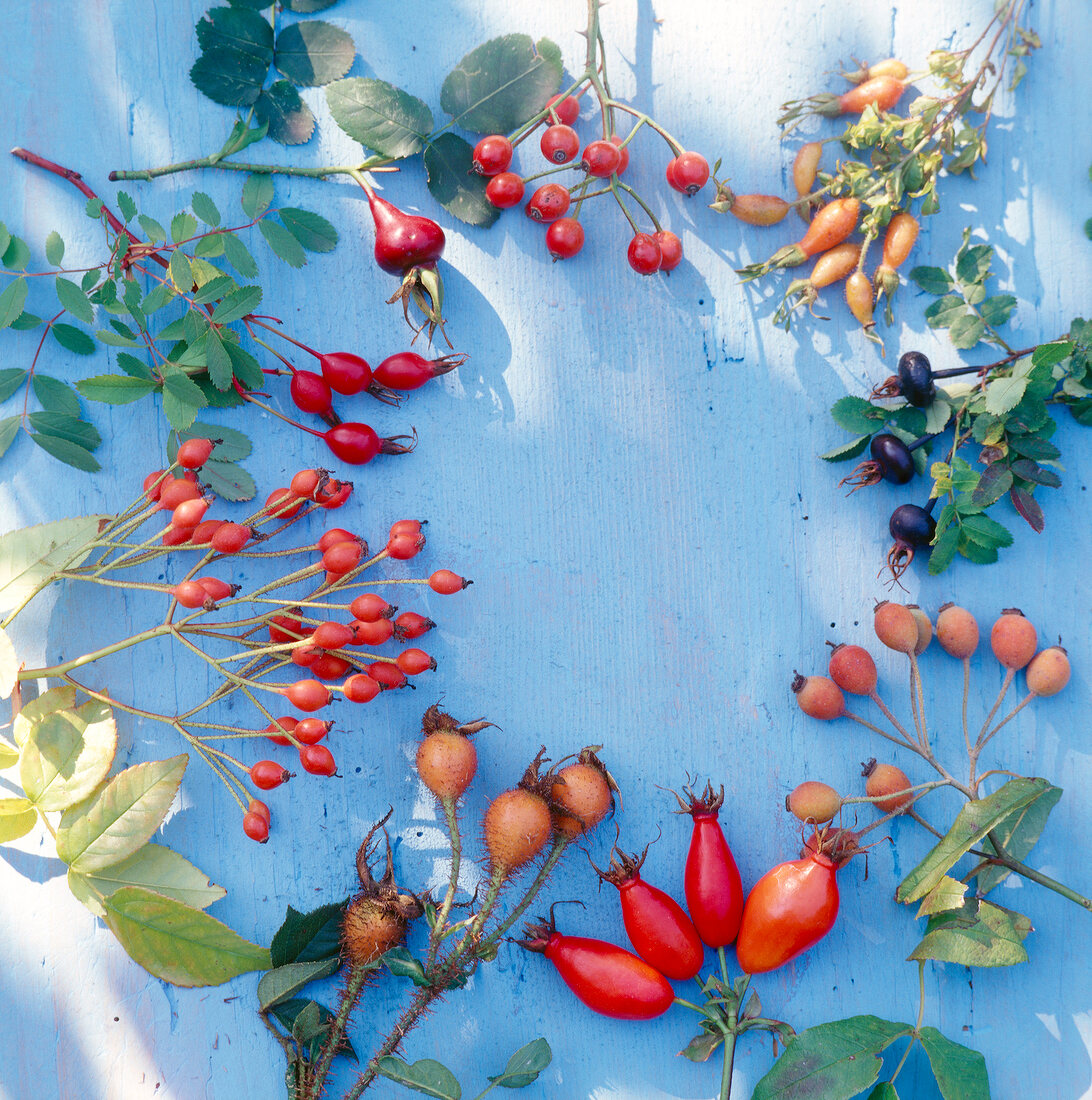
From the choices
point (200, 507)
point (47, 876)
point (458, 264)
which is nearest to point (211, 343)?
point (200, 507)

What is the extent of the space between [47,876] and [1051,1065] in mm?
1422

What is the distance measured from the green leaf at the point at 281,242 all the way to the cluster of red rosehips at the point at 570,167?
0.28m

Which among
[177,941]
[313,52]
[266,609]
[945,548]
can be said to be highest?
[313,52]

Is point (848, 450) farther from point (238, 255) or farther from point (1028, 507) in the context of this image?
point (238, 255)

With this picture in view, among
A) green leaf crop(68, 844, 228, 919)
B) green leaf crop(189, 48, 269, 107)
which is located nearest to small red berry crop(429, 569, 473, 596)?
green leaf crop(68, 844, 228, 919)

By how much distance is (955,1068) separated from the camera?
109 centimetres

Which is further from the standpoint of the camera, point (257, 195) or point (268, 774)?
point (257, 195)

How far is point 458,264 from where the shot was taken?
1.25 m

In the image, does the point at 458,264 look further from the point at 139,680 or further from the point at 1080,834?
the point at 1080,834

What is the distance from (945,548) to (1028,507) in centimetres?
13

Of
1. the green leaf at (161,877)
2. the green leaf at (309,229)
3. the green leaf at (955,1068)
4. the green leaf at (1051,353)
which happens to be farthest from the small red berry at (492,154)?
the green leaf at (955,1068)

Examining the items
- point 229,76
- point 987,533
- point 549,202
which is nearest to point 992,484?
point 987,533

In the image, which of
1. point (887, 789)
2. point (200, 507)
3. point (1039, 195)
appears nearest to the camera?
point (200, 507)

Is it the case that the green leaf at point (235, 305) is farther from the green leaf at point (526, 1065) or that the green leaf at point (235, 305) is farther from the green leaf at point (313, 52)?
the green leaf at point (526, 1065)
